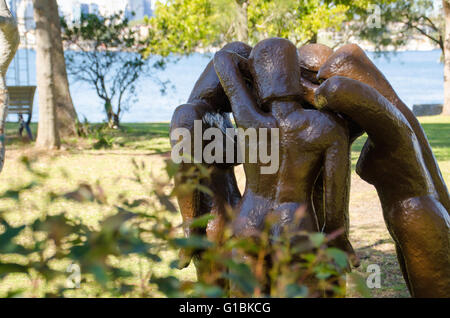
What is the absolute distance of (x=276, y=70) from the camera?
2.86m

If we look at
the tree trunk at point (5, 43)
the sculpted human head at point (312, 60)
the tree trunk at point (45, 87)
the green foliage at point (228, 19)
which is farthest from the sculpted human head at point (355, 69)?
the green foliage at point (228, 19)

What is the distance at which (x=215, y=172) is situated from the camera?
10.3 ft

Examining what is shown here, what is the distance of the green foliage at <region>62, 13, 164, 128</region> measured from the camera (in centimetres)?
1534

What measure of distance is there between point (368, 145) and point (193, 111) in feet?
2.89

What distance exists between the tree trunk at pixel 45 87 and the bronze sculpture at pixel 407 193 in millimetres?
8839

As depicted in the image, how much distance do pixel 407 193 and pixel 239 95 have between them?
92 centimetres

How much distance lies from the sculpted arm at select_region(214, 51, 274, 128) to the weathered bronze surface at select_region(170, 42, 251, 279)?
237 mm

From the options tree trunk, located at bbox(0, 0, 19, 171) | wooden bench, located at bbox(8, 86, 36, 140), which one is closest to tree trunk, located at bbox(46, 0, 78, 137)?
wooden bench, located at bbox(8, 86, 36, 140)

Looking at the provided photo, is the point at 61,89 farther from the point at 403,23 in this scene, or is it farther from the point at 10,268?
the point at 403,23

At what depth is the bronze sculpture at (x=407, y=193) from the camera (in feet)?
8.84

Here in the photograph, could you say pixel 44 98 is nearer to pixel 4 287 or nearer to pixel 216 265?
pixel 4 287

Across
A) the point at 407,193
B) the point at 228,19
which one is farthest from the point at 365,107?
the point at 228,19

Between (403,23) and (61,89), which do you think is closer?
(61,89)

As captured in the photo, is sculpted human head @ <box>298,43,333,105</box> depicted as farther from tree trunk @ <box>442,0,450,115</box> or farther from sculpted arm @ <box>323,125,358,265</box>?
tree trunk @ <box>442,0,450,115</box>
